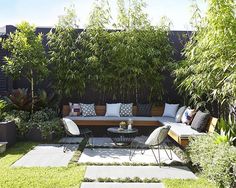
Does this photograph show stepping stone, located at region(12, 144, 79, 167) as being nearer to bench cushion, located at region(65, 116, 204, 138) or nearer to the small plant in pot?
the small plant in pot

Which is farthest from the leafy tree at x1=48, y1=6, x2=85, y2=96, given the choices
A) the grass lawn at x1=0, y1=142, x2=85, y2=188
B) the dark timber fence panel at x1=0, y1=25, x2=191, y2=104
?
the grass lawn at x1=0, y1=142, x2=85, y2=188

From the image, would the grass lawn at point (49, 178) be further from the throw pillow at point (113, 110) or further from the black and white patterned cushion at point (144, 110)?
the black and white patterned cushion at point (144, 110)

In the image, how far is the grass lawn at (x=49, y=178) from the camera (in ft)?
14.9

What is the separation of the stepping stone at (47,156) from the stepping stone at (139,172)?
778mm

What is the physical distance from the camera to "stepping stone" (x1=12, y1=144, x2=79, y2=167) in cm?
568

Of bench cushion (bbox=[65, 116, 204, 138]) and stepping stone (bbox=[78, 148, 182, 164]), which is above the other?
bench cushion (bbox=[65, 116, 204, 138])

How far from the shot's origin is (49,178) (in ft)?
15.9

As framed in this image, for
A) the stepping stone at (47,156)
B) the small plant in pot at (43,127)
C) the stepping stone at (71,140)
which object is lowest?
the stepping stone at (71,140)

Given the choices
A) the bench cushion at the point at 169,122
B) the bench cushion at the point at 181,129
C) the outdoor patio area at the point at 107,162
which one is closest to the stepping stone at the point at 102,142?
the outdoor patio area at the point at 107,162

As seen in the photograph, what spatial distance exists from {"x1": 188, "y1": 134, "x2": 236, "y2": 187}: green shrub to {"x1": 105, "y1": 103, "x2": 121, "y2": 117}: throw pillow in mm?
4099

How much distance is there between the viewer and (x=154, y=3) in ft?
29.8

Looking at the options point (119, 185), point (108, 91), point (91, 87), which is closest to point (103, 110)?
point (108, 91)

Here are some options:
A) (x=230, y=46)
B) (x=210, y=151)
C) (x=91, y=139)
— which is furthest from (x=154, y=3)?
(x=210, y=151)

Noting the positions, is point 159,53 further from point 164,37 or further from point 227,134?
point 227,134
